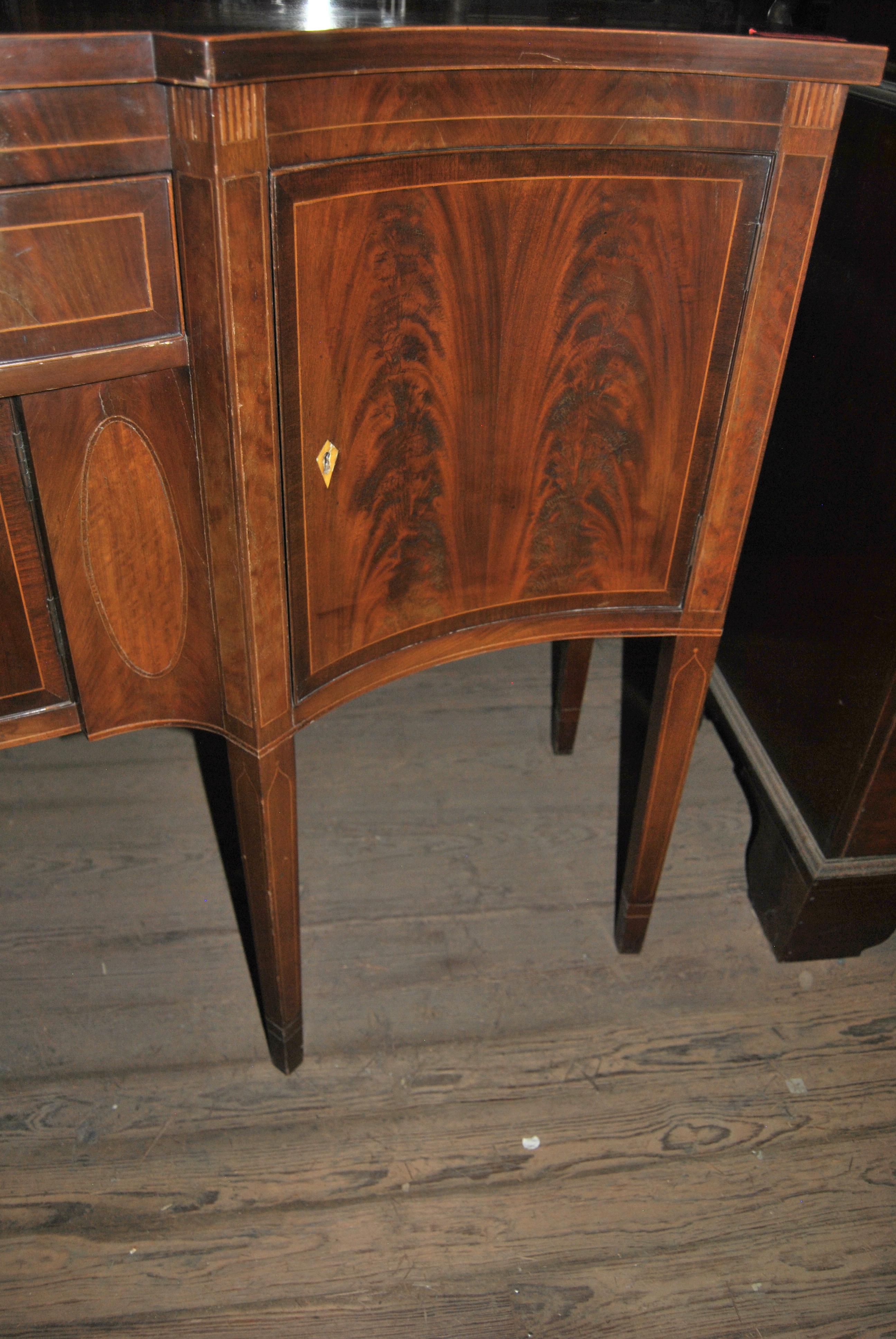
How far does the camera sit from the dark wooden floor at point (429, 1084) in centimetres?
102

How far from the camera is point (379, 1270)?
3.36ft

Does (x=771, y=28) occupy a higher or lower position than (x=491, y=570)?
higher

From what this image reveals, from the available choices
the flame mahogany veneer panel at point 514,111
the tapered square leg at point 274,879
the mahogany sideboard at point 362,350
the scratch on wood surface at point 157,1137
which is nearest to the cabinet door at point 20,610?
the mahogany sideboard at point 362,350

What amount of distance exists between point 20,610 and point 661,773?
0.70m

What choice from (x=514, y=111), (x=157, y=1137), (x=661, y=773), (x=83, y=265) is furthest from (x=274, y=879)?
(x=514, y=111)

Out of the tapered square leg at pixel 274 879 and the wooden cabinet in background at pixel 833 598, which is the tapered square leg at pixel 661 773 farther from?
the tapered square leg at pixel 274 879

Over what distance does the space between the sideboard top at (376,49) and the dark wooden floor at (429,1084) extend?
3.13 ft

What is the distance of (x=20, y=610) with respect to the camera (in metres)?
0.81

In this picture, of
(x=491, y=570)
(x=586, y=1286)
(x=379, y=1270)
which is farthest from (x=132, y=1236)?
(x=491, y=570)

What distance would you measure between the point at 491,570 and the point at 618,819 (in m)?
0.66

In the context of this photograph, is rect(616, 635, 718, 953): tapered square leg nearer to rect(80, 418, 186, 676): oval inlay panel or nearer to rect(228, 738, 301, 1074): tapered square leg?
rect(228, 738, 301, 1074): tapered square leg

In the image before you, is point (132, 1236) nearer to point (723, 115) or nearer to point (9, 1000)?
point (9, 1000)

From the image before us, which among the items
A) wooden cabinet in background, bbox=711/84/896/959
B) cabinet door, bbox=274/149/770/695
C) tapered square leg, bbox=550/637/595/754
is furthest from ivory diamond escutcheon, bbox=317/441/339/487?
tapered square leg, bbox=550/637/595/754

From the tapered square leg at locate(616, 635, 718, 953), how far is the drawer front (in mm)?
618
